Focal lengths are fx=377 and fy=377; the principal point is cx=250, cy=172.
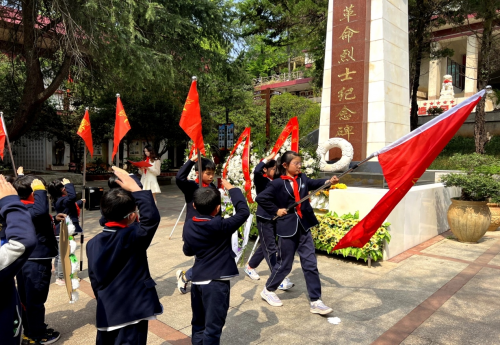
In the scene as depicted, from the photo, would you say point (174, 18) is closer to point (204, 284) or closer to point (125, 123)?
Answer: point (125, 123)

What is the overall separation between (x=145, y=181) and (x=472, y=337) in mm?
7626

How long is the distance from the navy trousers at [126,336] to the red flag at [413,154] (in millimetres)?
2218

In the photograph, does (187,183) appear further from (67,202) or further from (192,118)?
(67,202)

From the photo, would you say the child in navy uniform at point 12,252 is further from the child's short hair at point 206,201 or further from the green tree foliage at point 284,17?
the green tree foliage at point 284,17

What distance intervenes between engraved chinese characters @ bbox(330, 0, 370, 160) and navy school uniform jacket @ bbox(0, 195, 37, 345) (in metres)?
6.62

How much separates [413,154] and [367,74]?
179 inches

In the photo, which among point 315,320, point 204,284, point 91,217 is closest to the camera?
point 204,284

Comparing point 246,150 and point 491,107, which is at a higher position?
point 491,107

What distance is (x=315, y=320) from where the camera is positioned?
3758 mm

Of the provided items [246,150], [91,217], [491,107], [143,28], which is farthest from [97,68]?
[491,107]

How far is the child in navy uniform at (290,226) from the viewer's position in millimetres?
3902

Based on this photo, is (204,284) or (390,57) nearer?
(204,284)

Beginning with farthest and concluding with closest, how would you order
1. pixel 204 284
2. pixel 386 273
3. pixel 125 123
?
1. pixel 125 123
2. pixel 386 273
3. pixel 204 284

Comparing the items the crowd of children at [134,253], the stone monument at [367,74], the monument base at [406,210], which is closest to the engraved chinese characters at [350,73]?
the stone monument at [367,74]
